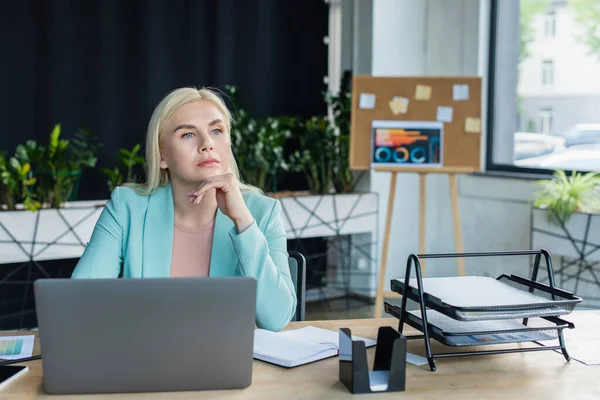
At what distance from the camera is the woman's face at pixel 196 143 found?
6.28 feet

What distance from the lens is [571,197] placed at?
4.48m

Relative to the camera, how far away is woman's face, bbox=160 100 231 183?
75.4 inches

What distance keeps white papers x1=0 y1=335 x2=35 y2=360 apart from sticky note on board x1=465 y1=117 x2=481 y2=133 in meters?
3.30

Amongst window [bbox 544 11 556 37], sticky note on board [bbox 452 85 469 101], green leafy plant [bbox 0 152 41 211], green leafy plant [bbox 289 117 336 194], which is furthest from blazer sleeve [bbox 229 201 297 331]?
window [bbox 544 11 556 37]

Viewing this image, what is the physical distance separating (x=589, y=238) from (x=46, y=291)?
3.71 m

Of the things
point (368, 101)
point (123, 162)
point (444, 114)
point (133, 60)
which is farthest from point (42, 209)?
point (444, 114)

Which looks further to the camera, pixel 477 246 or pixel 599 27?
pixel 477 246

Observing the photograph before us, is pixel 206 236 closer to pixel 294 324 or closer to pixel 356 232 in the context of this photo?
pixel 294 324

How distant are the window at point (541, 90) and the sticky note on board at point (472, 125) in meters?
0.84

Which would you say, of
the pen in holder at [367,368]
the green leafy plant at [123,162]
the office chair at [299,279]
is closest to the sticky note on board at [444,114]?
the green leafy plant at [123,162]

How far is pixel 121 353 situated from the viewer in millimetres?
1343

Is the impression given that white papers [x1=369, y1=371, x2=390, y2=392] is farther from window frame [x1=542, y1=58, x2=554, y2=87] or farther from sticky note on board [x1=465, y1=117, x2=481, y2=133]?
window frame [x1=542, y1=58, x2=554, y2=87]

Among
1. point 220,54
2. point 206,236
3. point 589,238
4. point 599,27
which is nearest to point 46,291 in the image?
point 206,236

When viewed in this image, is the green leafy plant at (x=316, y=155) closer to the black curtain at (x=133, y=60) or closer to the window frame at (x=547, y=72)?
the black curtain at (x=133, y=60)
